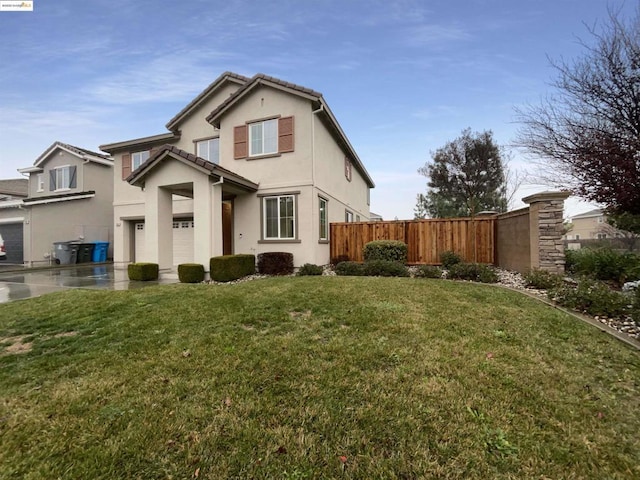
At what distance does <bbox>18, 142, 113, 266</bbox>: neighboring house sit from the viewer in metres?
16.8

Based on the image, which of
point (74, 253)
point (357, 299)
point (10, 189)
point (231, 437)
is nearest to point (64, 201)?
point (74, 253)

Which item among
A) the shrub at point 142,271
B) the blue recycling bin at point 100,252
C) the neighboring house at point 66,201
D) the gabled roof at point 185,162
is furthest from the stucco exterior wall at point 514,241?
the neighboring house at point 66,201

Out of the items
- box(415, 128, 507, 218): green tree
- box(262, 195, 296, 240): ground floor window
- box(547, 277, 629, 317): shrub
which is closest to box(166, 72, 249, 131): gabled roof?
box(262, 195, 296, 240): ground floor window

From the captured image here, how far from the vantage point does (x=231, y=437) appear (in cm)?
228

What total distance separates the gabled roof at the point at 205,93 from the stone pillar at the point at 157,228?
5.11 metres

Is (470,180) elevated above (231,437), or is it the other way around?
(470,180)

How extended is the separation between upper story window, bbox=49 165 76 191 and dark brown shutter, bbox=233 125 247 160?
1317 centimetres

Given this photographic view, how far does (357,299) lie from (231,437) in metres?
3.91

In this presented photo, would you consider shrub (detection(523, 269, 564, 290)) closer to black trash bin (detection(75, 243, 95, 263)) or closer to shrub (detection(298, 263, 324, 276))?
shrub (detection(298, 263, 324, 276))

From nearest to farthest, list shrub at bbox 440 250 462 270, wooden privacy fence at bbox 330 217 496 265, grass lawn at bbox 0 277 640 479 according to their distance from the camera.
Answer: grass lawn at bbox 0 277 640 479 < shrub at bbox 440 250 462 270 < wooden privacy fence at bbox 330 217 496 265

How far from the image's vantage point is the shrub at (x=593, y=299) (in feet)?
16.6

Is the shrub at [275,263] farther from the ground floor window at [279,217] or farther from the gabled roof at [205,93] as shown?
the gabled roof at [205,93]

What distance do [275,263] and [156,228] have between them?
424cm

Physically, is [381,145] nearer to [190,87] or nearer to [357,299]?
[190,87]
